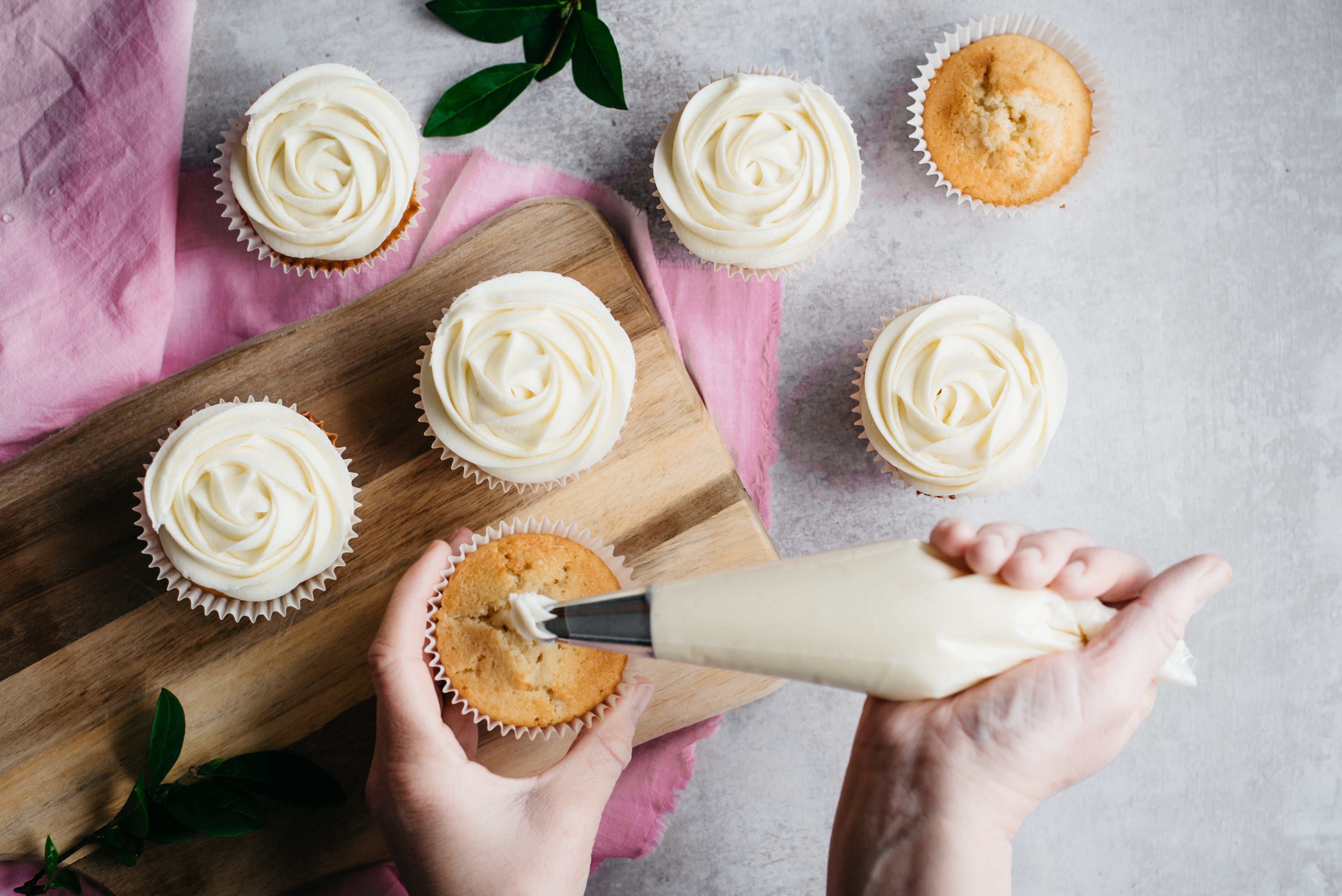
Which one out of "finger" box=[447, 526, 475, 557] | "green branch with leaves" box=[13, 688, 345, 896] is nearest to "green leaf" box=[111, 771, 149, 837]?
"green branch with leaves" box=[13, 688, 345, 896]

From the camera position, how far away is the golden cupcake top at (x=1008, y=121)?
9.43ft

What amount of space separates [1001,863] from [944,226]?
6.81 feet

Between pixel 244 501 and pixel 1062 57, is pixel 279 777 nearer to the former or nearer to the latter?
pixel 244 501

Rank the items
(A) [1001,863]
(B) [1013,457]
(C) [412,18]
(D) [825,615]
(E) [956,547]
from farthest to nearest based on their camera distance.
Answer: (C) [412,18]
(B) [1013,457]
(A) [1001,863]
(E) [956,547]
(D) [825,615]

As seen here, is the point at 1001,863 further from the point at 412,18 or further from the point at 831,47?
the point at 412,18

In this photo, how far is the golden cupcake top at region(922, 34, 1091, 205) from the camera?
287 cm

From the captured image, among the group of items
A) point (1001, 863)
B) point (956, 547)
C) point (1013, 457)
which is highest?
point (956, 547)

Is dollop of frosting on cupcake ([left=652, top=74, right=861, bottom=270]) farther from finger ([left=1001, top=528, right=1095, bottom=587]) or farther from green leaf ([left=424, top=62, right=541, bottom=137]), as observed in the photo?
finger ([left=1001, top=528, right=1095, bottom=587])

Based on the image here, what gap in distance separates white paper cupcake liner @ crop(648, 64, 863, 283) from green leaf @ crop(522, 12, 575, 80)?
16.2 inches

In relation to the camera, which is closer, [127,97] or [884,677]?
[884,677]

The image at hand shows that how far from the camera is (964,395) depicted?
2.71 m

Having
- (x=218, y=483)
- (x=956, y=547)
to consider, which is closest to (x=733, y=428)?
(x=956, y=547)

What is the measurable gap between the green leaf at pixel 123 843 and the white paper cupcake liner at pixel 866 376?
2.58 m

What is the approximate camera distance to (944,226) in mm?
3098
